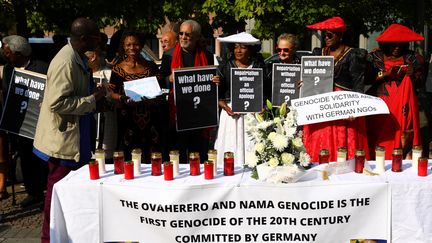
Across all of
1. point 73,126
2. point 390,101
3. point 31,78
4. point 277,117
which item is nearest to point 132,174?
point 73,126

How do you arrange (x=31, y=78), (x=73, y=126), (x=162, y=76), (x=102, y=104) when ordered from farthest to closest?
(x=162, y=76), (x=31, y=78), (x=102, y=104), (x=73, y=126)

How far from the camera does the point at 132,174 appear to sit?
4461 millimetres

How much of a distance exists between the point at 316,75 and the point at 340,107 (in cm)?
49

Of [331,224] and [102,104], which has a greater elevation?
[102,104]

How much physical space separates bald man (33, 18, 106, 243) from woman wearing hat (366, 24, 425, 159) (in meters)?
2.90

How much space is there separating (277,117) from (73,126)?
1.78m

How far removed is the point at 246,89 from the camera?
614cm

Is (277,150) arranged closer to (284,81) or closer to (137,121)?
(284,81)

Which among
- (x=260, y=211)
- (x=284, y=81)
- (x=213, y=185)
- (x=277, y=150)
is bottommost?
(x=260, y=211)

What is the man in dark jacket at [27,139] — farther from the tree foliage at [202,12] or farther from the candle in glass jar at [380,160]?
the tree foliage at [202,12]

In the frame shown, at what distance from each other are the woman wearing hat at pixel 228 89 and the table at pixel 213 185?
1.73 m

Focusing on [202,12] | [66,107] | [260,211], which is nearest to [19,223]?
[66,107]

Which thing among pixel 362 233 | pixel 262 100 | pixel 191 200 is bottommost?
pixel 362 233

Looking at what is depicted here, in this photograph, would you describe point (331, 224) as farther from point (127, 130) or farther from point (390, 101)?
point (127, 130)
